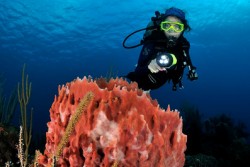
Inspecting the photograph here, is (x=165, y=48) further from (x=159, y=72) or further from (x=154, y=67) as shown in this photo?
(x=154, y=67)

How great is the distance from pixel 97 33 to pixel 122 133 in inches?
1389

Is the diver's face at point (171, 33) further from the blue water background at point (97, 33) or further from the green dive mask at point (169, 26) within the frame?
the blue water background at point (97, 33)

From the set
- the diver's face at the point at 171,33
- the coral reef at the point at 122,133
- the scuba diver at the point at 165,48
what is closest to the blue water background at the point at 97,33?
the scuba diver at the point at 165,48

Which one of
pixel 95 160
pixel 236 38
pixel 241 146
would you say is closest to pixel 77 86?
pixel 95 160

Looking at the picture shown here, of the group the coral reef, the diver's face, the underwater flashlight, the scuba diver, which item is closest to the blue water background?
the scuba diver

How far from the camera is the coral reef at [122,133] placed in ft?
5.82

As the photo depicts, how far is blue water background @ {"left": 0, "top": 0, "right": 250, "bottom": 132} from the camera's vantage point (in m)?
28.0

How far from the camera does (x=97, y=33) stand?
36.0m

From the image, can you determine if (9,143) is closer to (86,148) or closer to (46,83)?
(86,148)

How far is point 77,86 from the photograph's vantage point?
2072 mm

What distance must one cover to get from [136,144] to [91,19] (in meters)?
31.7

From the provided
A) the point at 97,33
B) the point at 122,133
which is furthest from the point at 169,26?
the point at 97,33

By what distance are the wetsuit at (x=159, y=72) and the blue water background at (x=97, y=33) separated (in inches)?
282

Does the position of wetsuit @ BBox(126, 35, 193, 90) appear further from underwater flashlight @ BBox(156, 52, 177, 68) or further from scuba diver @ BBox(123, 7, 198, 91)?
underwater flashlight @ BBox(156, 52, 177, 68)
